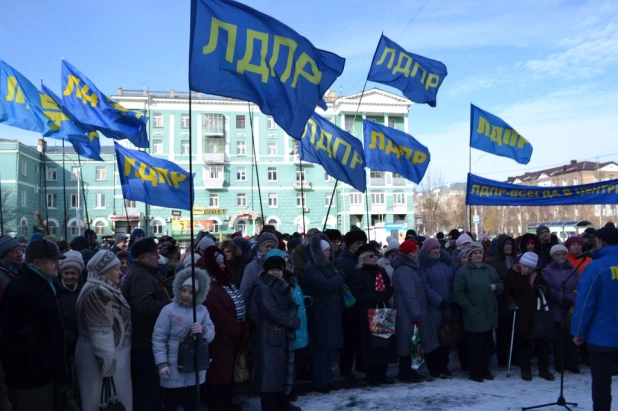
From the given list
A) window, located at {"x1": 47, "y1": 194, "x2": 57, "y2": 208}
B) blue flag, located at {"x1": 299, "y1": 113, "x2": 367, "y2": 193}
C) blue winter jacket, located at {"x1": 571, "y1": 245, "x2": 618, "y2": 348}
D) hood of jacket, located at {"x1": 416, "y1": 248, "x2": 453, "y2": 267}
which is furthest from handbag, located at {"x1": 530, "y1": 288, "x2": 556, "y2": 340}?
window, located at {"x1": 47, "y1": 194, "x2": 57, "y2": 208}

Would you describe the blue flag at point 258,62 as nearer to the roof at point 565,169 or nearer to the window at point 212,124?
the window at point 212,124

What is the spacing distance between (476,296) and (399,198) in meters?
48.3

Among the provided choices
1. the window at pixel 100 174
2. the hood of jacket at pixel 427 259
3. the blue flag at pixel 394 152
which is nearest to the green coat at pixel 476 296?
the hood of jacket at pixel 427 259

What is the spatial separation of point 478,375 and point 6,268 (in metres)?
5.78

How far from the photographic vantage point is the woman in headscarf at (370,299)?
266 inches

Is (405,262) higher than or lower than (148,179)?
lower

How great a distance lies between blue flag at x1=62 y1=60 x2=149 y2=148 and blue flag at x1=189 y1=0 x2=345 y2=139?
20.6ft

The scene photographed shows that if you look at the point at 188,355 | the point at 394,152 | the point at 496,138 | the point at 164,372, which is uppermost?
the point at 496,138

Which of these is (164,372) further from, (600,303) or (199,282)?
(600,303)

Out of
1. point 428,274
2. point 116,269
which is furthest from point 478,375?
point 116,269

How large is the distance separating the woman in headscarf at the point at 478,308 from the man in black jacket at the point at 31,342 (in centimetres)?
Answer: 511

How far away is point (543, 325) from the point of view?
7.05 metres

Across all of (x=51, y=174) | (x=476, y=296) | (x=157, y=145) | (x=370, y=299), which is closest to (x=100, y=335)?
(x=370, y=299)

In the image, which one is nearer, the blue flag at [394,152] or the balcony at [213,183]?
the blue flag at [394,152]
